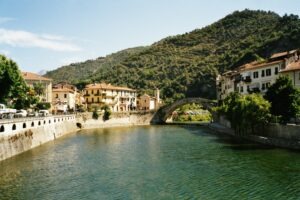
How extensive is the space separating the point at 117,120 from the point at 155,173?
74110 millimetres

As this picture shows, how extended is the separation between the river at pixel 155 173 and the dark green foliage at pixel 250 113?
4098 mm

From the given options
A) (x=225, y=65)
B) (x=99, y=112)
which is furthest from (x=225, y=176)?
(x=225, y=65)

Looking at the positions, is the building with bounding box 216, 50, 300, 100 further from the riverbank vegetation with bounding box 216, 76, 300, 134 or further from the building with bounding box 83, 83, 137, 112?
the building with bounding box 83, 83, 137, 112

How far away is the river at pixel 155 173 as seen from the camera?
29.8m

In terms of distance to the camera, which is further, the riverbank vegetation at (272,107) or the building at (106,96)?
the building at (106,96)

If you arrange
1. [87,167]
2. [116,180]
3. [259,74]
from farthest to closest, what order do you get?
[259,74]
[87,167]
[116,180]

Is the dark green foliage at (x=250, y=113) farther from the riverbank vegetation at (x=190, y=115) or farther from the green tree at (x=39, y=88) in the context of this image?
the riverbank vegetation at (x=190, y=115)

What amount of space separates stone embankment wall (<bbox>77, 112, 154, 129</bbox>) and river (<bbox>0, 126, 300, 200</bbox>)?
46674 mm

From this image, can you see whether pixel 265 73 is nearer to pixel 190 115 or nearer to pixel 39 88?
pixel 39 88

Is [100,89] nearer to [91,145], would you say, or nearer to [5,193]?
[91,145]

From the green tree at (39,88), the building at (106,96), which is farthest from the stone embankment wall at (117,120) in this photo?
the building at (106,96)

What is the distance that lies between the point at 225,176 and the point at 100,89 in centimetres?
9816

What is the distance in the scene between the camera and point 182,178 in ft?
115

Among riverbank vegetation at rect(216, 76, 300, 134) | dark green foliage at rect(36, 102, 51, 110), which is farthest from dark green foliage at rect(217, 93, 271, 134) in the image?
dark green foliage at rect(36, 102, 51, 110)
